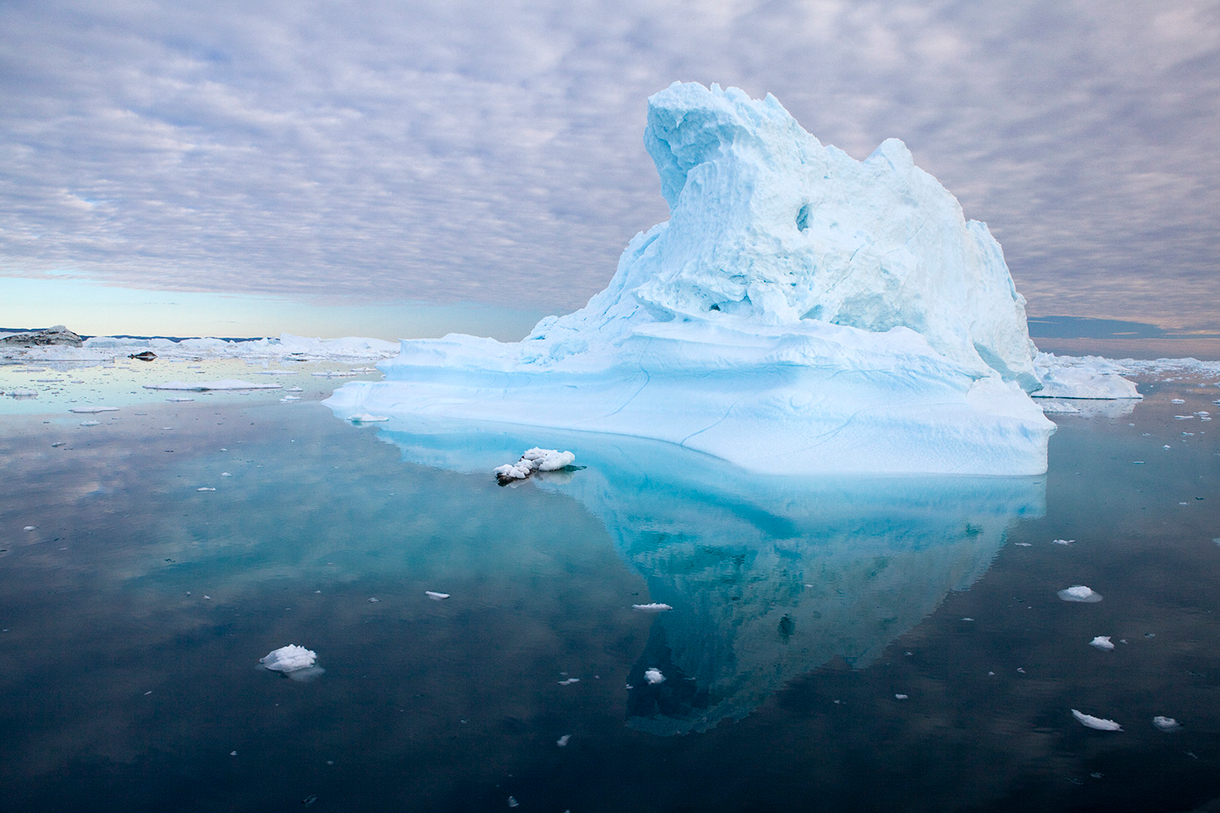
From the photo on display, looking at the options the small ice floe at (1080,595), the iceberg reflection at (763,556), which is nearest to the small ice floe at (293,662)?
the iceberg reflection at (763,556)

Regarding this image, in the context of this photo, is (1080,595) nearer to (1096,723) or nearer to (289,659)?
(1096,723)

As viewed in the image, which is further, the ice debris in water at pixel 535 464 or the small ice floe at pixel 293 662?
the ice debris in water at pixel 535 464

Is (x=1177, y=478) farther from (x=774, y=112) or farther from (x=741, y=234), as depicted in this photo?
(x=774, y=112)

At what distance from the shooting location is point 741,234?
10695 mm

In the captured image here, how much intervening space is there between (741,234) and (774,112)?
2903 mm

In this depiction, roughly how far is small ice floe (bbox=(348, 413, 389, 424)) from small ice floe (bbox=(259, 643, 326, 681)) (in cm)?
1029

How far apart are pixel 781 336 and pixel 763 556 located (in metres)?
5.13

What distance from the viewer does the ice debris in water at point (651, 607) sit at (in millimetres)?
4066

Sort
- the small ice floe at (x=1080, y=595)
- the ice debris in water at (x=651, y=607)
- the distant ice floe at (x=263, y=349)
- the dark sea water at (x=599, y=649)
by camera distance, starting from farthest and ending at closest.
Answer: the distant ice floe at (x=263, y=349), the small ice floe at (x=1080, y=595), the ice debris in water at (x=651, y=607), the dark sea water at (x=599, y=649)

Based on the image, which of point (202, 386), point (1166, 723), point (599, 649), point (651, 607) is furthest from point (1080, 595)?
point (202, 386)

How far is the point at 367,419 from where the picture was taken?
43.9ft

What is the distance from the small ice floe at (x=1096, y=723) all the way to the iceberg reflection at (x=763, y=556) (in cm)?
92

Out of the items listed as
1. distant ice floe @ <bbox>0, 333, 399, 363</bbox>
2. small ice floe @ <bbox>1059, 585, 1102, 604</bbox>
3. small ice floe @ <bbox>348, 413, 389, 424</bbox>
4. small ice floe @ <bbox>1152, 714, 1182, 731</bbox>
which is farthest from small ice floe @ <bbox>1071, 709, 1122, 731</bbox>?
distant ice floe @ <bbox>0, 333, 399, 363</bbox>

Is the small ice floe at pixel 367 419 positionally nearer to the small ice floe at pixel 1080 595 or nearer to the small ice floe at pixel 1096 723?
the small ice floe at pixel 1080 595
